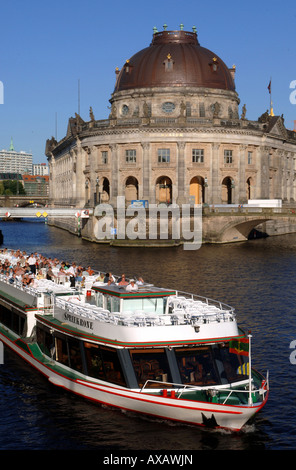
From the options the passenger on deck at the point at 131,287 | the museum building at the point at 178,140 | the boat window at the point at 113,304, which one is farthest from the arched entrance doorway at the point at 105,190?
the boat window at the point at 113,304

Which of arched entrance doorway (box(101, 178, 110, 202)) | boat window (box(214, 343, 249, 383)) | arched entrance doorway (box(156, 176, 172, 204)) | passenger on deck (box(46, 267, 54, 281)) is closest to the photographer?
boat window (box(214, 343, 249, 383))

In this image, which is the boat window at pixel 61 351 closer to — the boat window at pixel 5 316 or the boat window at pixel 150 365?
the boat window at pixel 150 365

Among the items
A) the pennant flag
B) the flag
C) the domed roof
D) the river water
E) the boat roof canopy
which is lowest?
the river water

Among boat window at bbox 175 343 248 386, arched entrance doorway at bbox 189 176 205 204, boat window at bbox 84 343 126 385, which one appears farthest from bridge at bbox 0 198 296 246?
boat window at bbox 175 343 248 386

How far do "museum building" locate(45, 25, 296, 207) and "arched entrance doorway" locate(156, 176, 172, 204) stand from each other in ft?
0.52

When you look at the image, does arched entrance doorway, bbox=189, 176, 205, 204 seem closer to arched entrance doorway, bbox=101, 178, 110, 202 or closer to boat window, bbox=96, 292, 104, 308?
arched entrance doorway, bbox=101, 178, 110, 202

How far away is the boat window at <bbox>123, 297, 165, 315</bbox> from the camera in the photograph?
81.0ft

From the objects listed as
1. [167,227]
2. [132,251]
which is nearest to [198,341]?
[132,251]

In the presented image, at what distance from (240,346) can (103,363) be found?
17.4ft

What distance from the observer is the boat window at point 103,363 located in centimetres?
2277

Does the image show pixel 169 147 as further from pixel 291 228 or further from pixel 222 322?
pixel 222 322

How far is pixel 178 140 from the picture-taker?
88.6m

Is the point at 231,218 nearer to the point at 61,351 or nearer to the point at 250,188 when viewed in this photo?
the point at 250,188

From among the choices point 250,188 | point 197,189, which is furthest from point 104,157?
point 250,188
